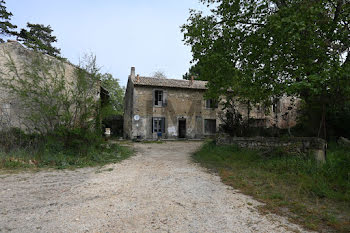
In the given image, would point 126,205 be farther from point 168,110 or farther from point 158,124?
point 168,110

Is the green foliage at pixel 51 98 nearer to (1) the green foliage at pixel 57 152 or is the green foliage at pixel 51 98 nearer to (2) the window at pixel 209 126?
(1) the green foliage at pixel 57 152

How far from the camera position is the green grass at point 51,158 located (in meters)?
6.96

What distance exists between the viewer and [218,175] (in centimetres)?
632

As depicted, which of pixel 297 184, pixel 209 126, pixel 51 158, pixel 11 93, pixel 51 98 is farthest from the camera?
pixel 209 126

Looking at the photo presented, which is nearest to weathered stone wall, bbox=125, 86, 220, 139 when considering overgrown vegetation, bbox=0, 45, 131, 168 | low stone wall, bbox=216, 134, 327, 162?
overgrown vegetation, bbox=0, 45, 131, 168

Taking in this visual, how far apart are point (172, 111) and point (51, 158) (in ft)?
44.2

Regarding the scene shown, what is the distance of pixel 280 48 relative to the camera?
7.30 m

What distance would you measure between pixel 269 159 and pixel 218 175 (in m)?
2.05

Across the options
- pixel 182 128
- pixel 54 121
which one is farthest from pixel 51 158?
pixel 182 128

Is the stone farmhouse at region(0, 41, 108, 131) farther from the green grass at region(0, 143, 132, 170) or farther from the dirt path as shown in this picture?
the dirt path

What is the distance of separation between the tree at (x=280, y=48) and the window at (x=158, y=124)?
401 inches

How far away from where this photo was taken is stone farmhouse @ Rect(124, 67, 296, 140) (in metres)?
19.3

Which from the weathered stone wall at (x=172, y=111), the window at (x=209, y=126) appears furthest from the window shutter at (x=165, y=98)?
the window at (x=209, y=126)

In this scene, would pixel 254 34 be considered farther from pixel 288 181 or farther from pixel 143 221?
pixel 143 221
